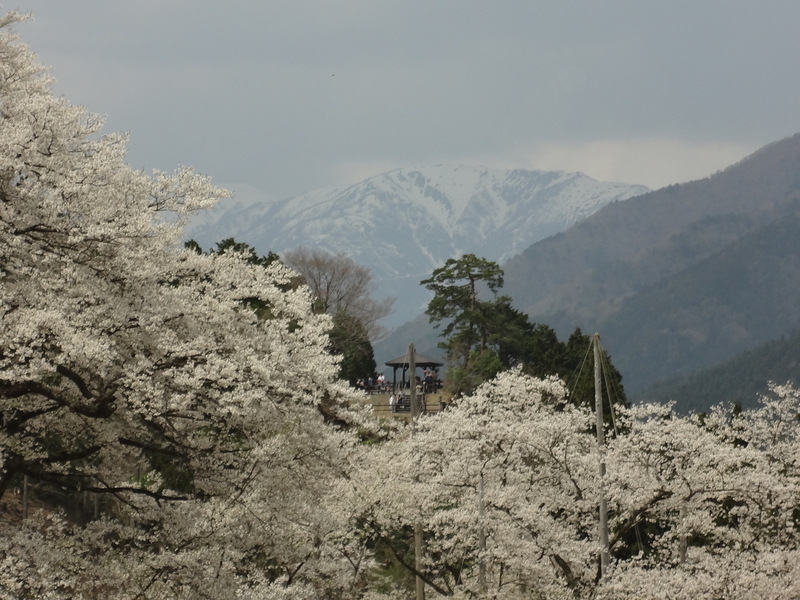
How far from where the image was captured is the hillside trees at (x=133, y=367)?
11.5 metres

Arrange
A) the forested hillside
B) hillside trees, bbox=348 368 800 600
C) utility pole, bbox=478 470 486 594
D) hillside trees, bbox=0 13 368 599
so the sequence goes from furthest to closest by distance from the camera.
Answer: the forested hillside
utility pole, bbox=478 470 486 594
hillside trees, bbox=348 368 800 600
hillside trees, bbox=0 13 368 599

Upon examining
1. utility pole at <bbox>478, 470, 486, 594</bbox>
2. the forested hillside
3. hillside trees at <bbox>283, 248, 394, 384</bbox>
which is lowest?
utility pole at <bbox>478, 470, 486, 594</bbox>

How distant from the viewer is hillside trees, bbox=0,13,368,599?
A: 11477 mm

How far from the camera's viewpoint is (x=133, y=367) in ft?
37.3

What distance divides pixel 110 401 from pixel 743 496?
13154mm

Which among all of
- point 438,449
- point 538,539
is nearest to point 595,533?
point 538,539

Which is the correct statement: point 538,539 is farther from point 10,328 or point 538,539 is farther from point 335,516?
point 10,328

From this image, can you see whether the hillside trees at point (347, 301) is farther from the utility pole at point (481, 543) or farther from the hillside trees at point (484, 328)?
the utility pole at point (481, 543)

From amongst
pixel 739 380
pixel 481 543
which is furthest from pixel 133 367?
pixel 739 380

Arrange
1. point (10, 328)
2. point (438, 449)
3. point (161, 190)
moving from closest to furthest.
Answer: point (10, 328) → point (161, 190) → point (438, 449)

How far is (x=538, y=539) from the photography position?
18.1 metres

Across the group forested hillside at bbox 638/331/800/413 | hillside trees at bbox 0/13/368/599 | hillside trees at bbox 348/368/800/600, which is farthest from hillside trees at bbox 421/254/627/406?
forested hillside at bbox 638/331/800/413

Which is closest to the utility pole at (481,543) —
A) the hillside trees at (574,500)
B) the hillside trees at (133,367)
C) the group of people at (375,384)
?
the hillside trees at (574,500)

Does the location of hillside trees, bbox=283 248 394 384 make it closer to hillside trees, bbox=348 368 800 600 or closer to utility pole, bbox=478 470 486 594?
hillside trees, bbox=348 368 800 600
